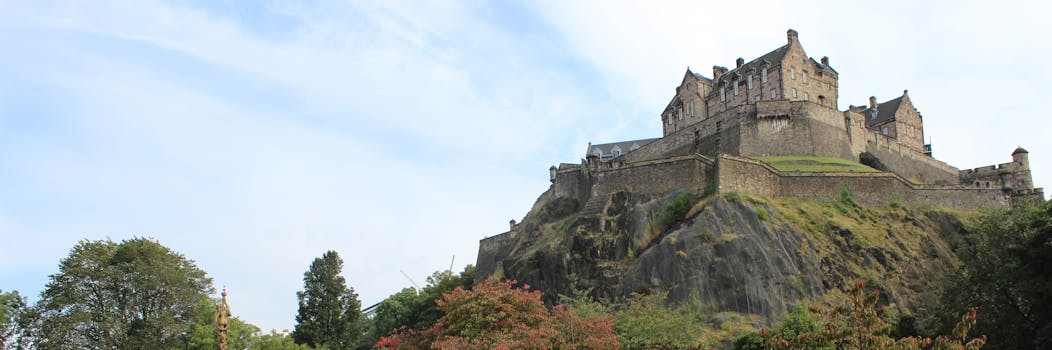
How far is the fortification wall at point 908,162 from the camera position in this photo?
7356 cm

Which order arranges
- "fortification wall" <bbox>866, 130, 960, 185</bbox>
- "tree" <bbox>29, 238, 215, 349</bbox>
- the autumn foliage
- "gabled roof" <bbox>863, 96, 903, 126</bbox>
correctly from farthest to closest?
"gabled roof" <bbox>863, 96, 903, 126</bbox>, "fortification wall" <bbox>866, 130, 960, 185</bbox>, "tree" <bbox>29, 238, 215, 349</bbox>, the autumn foliage

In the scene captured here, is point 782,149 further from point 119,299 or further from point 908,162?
point 119,299

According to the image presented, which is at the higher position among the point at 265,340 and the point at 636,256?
the point at 636,256

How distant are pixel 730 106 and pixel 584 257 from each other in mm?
26802

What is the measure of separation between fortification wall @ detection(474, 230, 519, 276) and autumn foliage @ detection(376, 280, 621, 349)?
27.3 metres

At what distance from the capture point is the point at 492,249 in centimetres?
7238

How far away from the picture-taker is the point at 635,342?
4122 centimetres

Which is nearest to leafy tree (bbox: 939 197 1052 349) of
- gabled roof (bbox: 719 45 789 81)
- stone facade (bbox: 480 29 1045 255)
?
stone facade (bbox: 480 29 1045 255)

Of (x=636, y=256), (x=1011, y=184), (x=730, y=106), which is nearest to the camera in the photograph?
(x=636, y=256)

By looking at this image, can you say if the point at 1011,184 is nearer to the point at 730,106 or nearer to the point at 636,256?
the point at 730,106

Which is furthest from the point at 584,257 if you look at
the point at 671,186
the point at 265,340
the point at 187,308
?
the point at 187,308

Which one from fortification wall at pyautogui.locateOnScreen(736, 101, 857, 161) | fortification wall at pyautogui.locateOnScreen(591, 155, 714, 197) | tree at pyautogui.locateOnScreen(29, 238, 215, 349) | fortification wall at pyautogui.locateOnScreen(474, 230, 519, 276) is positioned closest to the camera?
tree at pyautogui.locateOnScreen(29, 238, 215, 349)

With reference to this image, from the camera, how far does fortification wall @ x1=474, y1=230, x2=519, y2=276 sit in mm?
70188

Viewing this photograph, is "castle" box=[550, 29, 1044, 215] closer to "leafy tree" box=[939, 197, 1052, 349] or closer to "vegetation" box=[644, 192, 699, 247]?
"vegetation" box=[644, 192, 699, 247]
